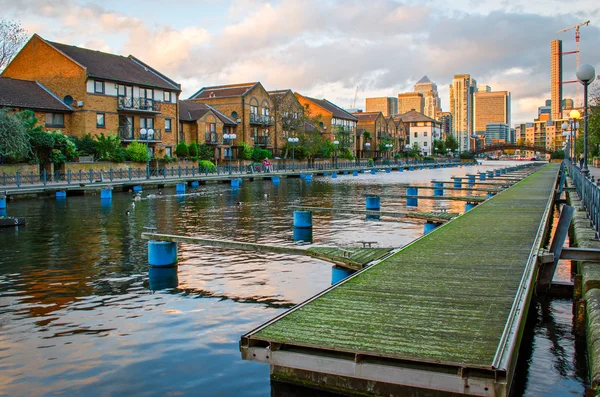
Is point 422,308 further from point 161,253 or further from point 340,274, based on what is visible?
point 161,253

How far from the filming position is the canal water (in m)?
8.40

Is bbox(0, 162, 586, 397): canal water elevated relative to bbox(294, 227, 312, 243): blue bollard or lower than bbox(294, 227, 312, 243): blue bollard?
lower

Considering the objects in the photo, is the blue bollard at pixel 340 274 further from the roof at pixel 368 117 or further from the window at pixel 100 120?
the roof at pixel 368 117

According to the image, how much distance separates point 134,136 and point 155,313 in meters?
50.4

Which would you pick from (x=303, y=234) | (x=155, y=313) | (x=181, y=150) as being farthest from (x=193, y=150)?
(x=155, y=313)

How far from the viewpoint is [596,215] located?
48.1 feet

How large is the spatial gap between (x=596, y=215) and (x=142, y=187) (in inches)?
1558

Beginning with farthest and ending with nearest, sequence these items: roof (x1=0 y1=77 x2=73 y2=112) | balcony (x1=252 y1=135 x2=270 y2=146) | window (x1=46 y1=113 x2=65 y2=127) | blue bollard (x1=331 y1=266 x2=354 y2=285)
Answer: balcony (x1=252 y1=135 x2=270 y2=146) → window (x1=46 y1=113 x2=65 y2=127) → roof (x1=0 y1=77 x2=73 y2=112) → blue bollard (x1=331 y1=266 x2=354 y2=285)

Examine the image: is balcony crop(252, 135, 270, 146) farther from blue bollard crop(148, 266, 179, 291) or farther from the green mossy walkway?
the green mossy walkway

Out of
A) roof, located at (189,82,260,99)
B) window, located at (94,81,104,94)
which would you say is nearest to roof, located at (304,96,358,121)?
roof, located at (189,82,260,99)

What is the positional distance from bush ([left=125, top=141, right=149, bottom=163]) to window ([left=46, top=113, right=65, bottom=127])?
248 inches

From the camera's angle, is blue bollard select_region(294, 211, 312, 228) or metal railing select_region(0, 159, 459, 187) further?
metal railing select_region(0, 159, 459, 187)

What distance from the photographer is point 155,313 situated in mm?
11688

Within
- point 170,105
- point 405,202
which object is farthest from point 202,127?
point 405,202
